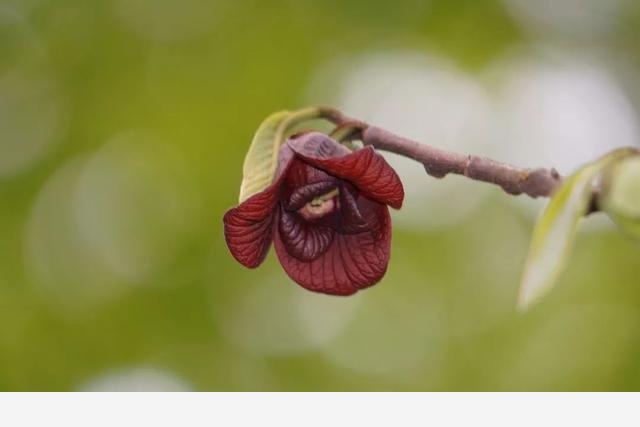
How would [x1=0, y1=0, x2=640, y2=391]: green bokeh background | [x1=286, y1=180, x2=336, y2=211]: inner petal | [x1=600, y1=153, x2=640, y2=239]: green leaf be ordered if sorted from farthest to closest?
[x1=0, y1=0, x2=640, y2=391]: green bokeh background < [x1=286, y1=180, x2=336, y2=211]: inner petal < [x1=600, y1=153, x2=640, y2=239]: green leaf

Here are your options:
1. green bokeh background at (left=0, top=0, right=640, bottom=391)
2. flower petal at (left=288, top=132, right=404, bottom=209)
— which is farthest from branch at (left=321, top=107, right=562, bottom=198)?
green bokeh background at (left=0, top=0, right=640, bottom=391)

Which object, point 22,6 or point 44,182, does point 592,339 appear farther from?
point 22,6

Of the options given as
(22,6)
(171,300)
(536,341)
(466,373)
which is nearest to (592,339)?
(536,341)

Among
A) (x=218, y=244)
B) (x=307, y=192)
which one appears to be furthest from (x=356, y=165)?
(x=218, y=244)

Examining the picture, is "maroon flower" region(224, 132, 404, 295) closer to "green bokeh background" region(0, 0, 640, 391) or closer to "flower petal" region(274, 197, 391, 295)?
"flower petal" region(274, 197, 391, 295)

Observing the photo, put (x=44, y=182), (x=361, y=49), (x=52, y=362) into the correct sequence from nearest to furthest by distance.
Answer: (x=52, y=362) → (x=44, y=182) → (x=361, y=49)

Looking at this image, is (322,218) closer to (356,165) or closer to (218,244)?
(356,165)
